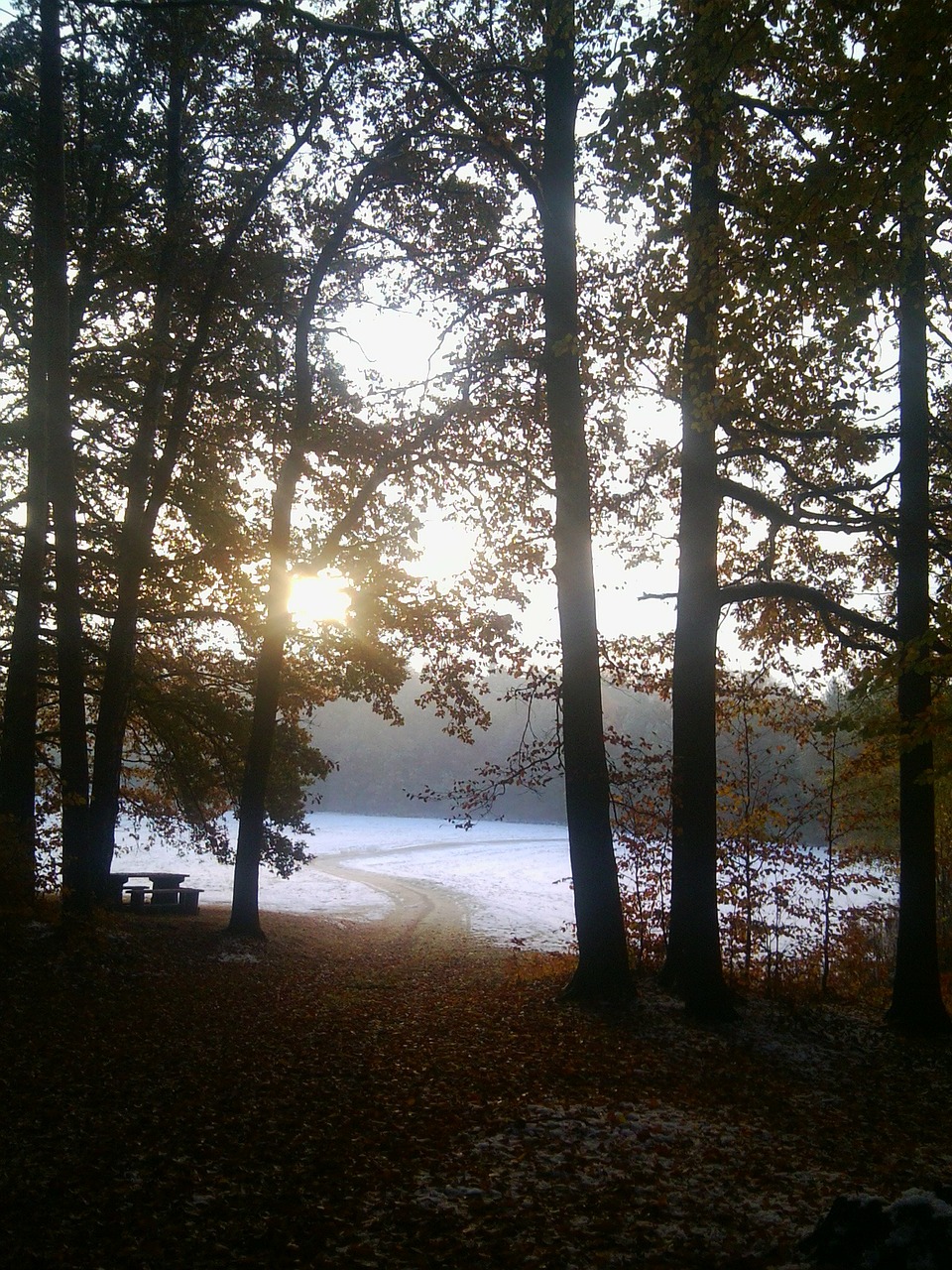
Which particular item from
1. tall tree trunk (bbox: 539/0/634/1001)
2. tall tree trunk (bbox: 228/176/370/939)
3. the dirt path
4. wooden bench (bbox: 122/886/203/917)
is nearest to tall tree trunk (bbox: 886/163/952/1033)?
tall tree trunk (bbox: 539/0/634/1001)

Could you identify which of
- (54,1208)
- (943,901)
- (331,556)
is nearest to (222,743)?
(331,556)

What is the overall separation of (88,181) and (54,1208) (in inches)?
528

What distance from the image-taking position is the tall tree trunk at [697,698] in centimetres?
863

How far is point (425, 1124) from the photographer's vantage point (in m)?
5.25

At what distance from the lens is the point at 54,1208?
12.9ft

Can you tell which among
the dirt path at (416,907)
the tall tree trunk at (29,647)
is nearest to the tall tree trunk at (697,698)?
the tall tree trunk at (29,647)

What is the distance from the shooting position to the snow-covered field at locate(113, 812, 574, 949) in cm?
2345

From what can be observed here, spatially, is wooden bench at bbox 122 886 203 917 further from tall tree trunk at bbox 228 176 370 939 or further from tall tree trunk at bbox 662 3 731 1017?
tall tree trunk at bbox 662 3 731 1017

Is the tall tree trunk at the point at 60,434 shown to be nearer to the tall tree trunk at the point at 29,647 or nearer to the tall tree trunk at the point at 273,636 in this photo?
the tall tree trunk at the point at 29,647

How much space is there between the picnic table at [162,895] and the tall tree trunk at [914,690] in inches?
496

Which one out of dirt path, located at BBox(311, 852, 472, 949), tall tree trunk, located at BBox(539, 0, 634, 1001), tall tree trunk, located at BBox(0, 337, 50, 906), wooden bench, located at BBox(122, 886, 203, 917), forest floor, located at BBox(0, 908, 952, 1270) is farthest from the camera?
dirt path, located at BBox(311, 852, 472, 949)

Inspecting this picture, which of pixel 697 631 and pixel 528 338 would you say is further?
pixel 528 338

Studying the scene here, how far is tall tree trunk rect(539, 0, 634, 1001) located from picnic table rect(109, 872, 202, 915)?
987 cm

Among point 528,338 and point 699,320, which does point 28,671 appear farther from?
point 699,320
